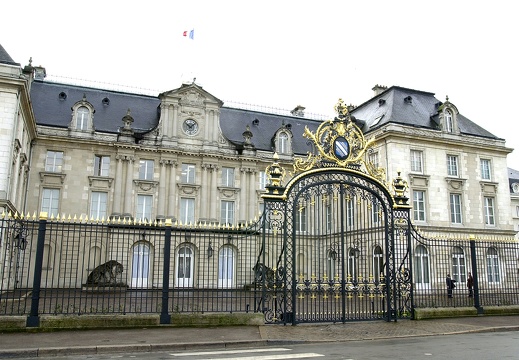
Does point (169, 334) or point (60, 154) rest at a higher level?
point (60, 154)

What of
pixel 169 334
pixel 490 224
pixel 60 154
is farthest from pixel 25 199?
pixel 490 224

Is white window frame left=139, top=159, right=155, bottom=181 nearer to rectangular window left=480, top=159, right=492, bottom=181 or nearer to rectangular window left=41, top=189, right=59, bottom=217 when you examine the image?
rectangular window left=41, top=189, right=59, bottom=217

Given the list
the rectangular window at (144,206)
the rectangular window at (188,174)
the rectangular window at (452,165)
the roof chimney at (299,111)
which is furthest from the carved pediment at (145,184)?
the rectangular window at (452,165)

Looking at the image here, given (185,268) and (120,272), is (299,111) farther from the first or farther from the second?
(185,268)

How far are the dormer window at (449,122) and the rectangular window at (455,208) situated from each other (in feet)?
16.0

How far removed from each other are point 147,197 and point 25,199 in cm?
766

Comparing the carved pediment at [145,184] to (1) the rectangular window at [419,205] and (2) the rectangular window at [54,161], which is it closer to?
(2) the rectangular window at [54,161]

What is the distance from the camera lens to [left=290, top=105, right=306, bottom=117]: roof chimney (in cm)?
4372

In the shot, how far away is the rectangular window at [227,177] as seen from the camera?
34.5 meters

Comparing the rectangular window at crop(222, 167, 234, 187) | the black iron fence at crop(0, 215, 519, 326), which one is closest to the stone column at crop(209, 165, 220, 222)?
the rectangular window at crop(222, 167, 234, 187)

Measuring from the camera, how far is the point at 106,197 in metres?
31.8

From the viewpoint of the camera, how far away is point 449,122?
111 feet

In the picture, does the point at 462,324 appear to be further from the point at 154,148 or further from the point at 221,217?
the point at 154,148

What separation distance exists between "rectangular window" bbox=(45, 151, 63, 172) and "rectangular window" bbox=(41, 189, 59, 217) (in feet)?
4.84
